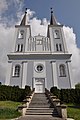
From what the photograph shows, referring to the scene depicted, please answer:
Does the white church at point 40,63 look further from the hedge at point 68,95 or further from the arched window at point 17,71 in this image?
the hedge at point 68,95

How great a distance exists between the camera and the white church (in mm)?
28527

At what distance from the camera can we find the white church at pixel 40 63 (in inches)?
1123

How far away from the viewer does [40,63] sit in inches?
1196

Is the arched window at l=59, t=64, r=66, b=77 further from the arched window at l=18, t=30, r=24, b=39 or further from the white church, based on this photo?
the arched window at l=18, t=30, r=24, b=39

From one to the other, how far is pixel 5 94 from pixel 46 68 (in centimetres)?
1011

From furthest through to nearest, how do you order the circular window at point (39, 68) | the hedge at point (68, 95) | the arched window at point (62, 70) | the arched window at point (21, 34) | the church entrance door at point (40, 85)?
the arched window at point (21, 34)
the circular window at point (39, 68)
the arched window at point (62, 70)
the church entrance door at point (40, 85)
the hedge at point (68, 95)

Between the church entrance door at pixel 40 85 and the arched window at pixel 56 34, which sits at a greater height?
the arched window at pixel 56 34

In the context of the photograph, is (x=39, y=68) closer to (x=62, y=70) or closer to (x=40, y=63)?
(x=40, y=63)

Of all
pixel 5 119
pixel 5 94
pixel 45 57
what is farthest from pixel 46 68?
pixel 5 119

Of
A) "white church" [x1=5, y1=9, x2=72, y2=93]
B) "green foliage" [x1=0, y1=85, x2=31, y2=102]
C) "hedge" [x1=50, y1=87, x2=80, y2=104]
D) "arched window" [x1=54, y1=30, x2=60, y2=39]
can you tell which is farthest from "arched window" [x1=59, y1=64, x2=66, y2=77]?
"green foliage" [x1=0, y1=85, x2=31, y2=102]

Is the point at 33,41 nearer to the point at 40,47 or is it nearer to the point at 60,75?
the point at 40,47

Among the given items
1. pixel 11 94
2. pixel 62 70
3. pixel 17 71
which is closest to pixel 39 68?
pixel 17 71

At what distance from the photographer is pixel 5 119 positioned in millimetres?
8570

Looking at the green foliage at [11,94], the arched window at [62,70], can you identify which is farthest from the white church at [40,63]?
the green foliage at [11,94]
